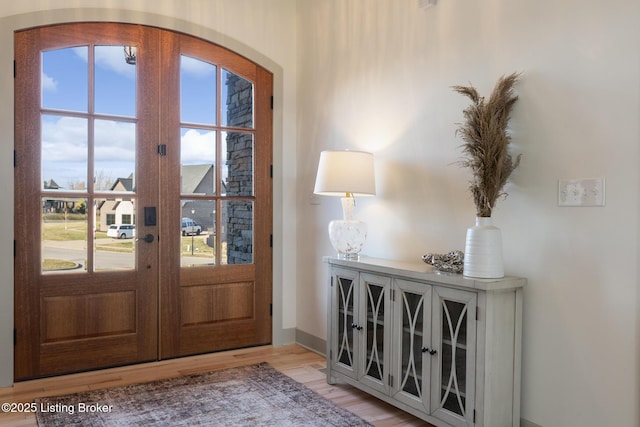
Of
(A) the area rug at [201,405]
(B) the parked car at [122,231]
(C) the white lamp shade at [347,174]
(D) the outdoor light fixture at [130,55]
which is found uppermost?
(D) the outdoor light fixture at [130,55]

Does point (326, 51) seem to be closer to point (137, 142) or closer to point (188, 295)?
point (137, 142)

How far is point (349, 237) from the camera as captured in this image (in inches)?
132

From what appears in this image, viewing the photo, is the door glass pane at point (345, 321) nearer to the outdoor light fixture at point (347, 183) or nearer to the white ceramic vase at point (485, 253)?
the outdoor light fixture at point (347, 183)

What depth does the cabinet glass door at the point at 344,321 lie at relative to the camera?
3.18 m

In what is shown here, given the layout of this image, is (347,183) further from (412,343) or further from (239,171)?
(239,171)

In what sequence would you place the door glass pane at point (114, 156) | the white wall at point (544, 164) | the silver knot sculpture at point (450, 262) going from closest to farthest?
the white wall at point (544, 164) → the silver knot sculpture at point (450, 262) → the door glass pane at point (114, 156)

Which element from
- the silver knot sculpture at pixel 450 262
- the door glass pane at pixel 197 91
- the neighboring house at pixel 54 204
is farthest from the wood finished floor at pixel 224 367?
the door glass pane at pixel 197 91

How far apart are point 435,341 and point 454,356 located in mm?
130

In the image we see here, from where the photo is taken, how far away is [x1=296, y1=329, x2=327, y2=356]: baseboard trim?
4.09 meters

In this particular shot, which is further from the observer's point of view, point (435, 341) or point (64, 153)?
point (64, 153)

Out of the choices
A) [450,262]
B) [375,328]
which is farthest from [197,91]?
[450,262]

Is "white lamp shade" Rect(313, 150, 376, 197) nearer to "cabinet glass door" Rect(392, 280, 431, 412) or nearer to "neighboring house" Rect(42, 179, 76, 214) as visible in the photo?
"cabinet glass door" Rect(392, 280, 431, 412)

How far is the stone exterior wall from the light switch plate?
260 centimetres

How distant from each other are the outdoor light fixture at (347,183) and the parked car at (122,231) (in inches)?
58.9
